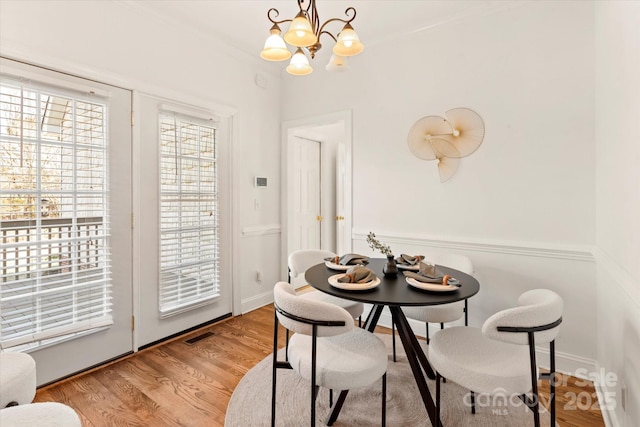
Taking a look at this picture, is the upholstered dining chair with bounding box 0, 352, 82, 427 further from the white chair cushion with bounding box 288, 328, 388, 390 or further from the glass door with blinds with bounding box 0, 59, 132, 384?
the white chair cushion with bounding box 288, 328, 388, 390

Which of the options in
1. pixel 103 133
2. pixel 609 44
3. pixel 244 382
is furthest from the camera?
pixel 103 133

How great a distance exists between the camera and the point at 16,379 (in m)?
1.36

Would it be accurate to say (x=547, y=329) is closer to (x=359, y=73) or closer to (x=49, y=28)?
(x=359, y=73)

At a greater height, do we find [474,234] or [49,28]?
[49,28]

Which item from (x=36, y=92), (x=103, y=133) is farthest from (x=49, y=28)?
(x=103, y=133)

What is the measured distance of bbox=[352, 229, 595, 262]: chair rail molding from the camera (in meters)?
2.33

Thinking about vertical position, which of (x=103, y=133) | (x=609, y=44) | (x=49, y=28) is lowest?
(x=103, y=133)

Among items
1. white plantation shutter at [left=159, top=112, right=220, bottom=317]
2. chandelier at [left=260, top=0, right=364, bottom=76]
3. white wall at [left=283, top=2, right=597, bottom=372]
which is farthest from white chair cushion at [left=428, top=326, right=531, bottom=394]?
white plantation shutter at [left=159, top=112, right=220, bottom=317]

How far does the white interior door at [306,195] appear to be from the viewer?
14.4 ft

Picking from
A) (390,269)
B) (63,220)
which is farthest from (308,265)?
(63,220)

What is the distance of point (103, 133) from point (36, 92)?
43cm

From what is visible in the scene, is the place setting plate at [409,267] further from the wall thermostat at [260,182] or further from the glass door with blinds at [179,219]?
the wall thermostat at [260,182]

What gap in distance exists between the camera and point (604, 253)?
197cm

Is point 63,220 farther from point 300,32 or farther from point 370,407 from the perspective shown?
point 370,407
